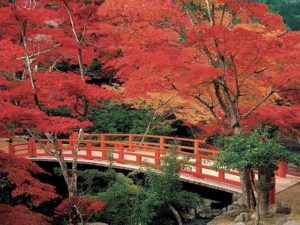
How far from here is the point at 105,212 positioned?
14.2 meters

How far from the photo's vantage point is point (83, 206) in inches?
550

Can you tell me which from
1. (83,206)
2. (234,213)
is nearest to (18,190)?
(83,206)

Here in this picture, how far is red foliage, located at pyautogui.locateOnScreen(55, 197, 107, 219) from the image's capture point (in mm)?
13492

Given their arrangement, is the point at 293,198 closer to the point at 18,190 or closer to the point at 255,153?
the point at 255,153

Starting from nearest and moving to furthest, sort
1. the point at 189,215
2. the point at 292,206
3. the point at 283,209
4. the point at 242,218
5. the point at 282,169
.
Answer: the point at 242,218 → the point at 283,209 → the point at 292,206 → the point at 282,169 → the point at 189,215

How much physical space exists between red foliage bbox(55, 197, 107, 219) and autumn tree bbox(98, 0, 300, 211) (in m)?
3.73

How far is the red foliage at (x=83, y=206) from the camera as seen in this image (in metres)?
13.5

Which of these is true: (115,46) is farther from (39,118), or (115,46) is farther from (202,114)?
(39,118)

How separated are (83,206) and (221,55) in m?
6.55

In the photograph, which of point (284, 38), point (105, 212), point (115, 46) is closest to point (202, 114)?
point (115, 46)

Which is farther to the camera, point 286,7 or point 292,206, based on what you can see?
point 286,7

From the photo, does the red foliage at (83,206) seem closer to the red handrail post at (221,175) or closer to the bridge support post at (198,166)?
the bridge support post at (198,166)

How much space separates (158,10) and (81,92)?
3757 mm

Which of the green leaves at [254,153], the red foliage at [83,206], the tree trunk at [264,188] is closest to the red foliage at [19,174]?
the red foliage at [83,206]
